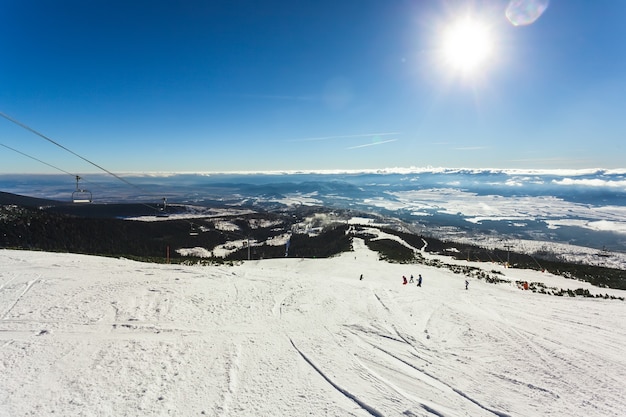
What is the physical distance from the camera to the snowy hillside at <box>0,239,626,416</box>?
7.75 metres

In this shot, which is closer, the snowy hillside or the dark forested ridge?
the snowy hillside

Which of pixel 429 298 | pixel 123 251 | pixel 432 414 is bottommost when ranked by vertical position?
pixel 123 251

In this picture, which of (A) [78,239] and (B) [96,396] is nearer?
(B) [96,396]

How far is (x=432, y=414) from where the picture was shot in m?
7.50

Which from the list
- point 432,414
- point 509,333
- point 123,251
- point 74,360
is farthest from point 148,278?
point 123,251

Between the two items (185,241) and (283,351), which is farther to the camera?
(185,241)

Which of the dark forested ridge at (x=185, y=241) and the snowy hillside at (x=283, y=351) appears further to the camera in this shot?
the dark forested ridge at (x=185, y=241)

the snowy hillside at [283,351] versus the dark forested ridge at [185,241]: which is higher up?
the snowy hillside at [283,351]

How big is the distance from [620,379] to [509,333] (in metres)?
3.75

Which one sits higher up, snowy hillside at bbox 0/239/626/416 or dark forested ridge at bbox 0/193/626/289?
snowy hillside at bbox 0/239/626/416

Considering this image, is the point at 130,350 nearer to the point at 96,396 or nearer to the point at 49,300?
the point at 96,396

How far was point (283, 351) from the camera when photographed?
10.4 m

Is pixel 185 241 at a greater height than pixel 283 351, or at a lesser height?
lesser

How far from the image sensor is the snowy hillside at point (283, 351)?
25.4 ft
